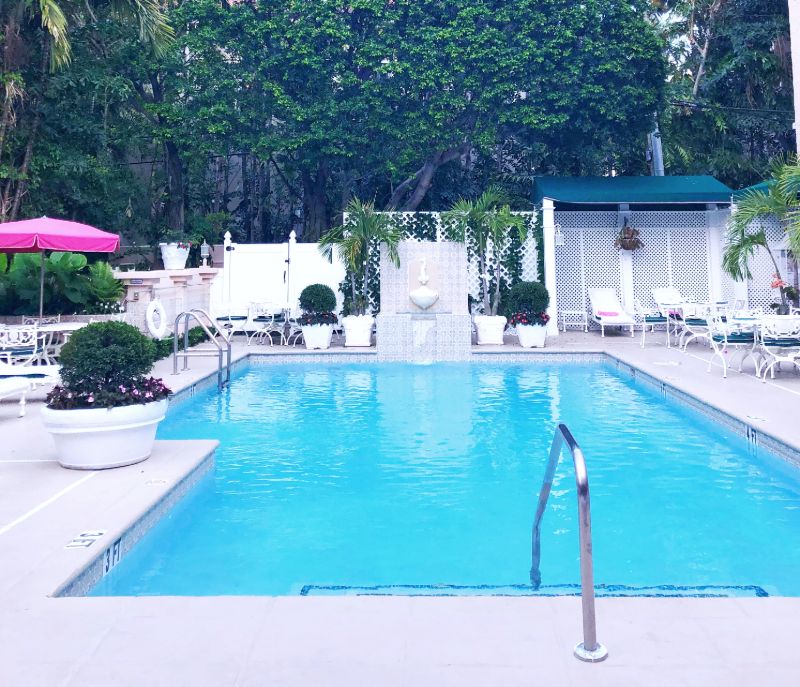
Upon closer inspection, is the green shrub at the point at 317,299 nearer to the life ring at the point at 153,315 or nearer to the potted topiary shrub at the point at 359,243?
the potted topiary shrub at the point at 359,243

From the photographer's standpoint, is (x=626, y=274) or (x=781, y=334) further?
(x=626, y=274)

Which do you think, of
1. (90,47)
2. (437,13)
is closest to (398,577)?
(437,13)

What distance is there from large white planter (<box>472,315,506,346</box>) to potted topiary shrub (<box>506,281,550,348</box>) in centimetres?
22

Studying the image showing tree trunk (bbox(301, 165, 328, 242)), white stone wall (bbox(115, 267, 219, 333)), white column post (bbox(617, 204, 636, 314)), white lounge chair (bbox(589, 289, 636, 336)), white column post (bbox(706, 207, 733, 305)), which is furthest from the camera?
tree trunk (bbox(301, 165, 328, 242))

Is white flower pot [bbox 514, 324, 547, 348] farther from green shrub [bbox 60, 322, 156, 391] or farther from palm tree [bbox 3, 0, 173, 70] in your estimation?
green shrub [bbox 60, 322, 156, 391]

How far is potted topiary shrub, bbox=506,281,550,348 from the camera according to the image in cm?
1312

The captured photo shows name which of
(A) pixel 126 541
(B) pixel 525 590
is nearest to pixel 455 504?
(B) pixel 525 590

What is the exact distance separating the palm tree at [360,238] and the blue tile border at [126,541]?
8.36 metres

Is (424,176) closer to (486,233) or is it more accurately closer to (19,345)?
(486,233)

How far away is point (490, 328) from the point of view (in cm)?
1370

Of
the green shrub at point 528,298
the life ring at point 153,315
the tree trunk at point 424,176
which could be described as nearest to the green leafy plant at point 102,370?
the life ring at point 153,315

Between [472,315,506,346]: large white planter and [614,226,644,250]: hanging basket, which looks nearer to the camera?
[472,315,506,346]: large white planter

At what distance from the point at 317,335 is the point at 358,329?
729 millimetres

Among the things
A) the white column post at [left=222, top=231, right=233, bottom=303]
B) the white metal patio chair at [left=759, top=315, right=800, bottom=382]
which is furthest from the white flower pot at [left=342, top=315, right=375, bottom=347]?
the white metal patio chair at [left=759, top=315, right=800, bottom=382]
